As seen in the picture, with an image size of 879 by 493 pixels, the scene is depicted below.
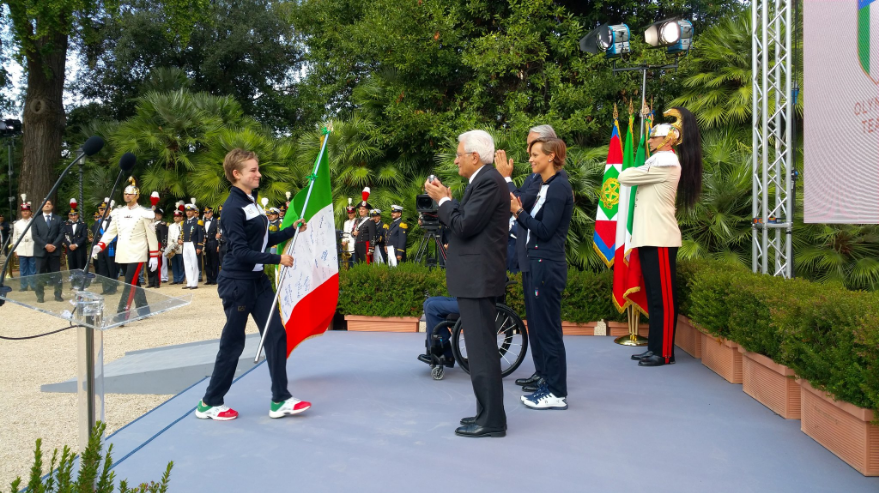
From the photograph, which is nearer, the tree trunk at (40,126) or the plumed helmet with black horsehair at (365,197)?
the plumed helmet with black horsehair at (365,197)

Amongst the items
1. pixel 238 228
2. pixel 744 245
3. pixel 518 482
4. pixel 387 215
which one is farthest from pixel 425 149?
pixel 518 482

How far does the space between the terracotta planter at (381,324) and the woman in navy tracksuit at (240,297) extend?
3.08 metres

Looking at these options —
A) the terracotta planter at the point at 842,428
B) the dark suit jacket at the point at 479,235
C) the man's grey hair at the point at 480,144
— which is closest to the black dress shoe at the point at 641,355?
the terracotta planter at the point at 842,428

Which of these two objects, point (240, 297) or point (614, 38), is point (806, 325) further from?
point (614, 38)

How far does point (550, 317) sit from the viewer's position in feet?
15.0

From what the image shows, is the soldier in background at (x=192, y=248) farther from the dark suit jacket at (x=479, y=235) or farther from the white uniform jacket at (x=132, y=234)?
the dark suit jacket at (x=479, y=235)

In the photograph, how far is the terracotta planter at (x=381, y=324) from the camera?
24.5 feet

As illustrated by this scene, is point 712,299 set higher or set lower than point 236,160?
lower

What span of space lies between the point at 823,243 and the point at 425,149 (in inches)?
327

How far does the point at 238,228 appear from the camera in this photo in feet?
14.0

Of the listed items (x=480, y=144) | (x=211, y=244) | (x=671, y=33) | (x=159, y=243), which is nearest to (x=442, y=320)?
(x=480, y=144)

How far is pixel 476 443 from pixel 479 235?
1.17 meters

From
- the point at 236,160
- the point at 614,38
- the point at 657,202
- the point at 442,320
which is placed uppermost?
the point at 614,38

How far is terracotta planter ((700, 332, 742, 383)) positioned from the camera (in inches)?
203
